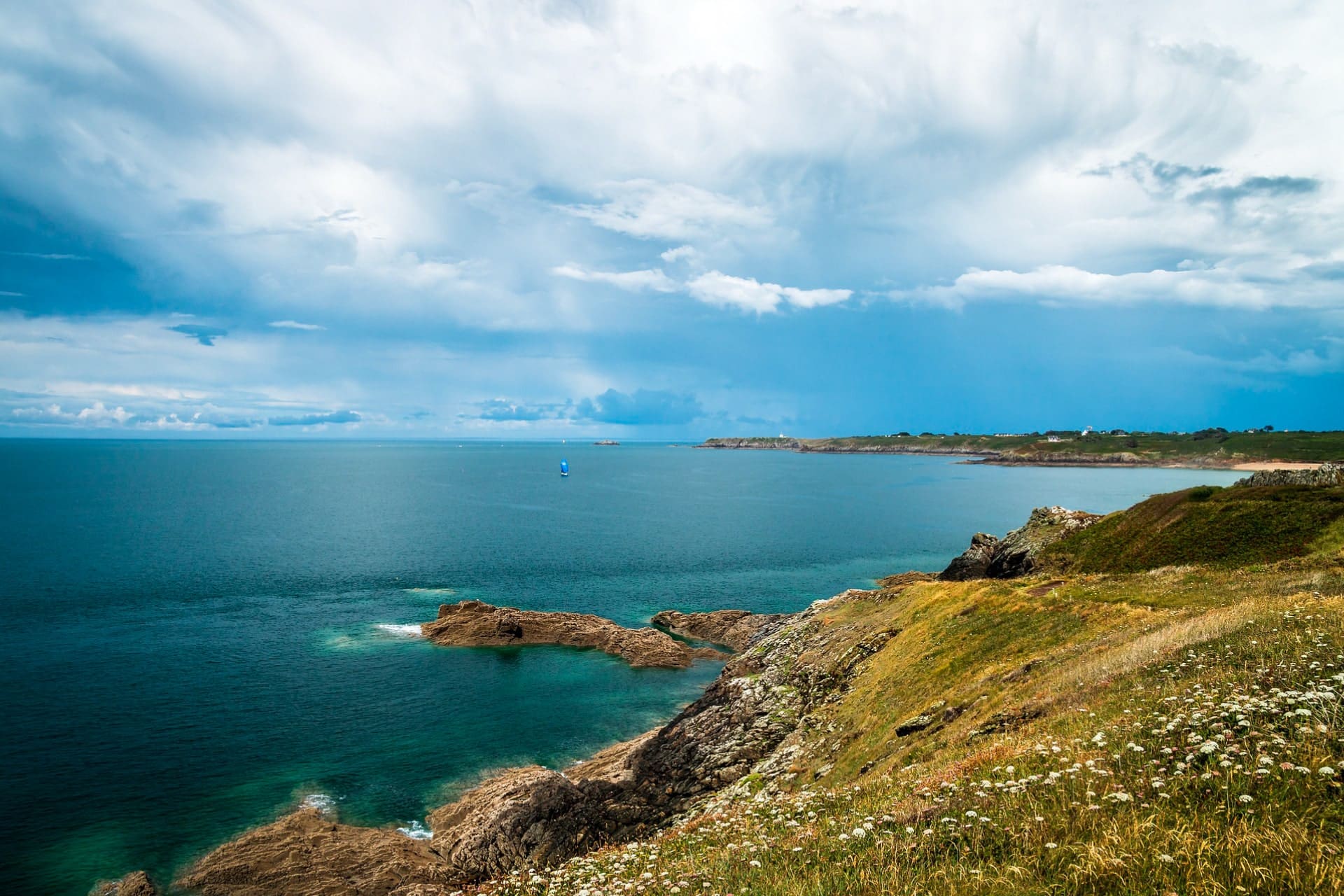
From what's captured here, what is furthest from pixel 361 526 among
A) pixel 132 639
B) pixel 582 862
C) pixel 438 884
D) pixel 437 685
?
pixel 582 862

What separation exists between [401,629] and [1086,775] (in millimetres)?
70275

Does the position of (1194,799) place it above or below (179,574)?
above

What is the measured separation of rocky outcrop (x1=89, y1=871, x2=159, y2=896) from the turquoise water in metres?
1.28

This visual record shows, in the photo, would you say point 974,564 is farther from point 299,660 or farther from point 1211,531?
point 299,660

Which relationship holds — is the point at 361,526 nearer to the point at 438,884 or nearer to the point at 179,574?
the point at 179,574

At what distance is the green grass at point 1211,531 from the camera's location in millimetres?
41906

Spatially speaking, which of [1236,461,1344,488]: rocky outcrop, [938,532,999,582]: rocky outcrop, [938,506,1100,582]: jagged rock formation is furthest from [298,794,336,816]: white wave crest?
[1236,461,1344,488]: rocky outcrop

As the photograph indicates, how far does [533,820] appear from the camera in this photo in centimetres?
3170

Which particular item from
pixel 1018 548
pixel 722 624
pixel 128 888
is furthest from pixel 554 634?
pixel 1018 548

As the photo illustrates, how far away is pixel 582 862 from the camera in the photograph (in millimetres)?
17172

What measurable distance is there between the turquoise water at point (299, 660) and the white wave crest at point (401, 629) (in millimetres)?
671

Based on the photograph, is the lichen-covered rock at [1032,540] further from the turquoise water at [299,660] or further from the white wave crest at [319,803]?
the white wave crest at [319,803]

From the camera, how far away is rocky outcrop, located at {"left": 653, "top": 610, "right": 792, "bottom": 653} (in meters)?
69.2

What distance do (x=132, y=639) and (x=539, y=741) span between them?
148ft
